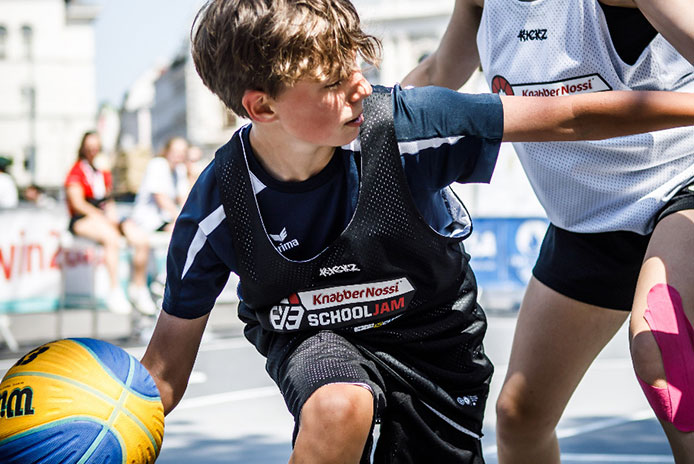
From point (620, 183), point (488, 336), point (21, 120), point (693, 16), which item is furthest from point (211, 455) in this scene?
point (21, 120)

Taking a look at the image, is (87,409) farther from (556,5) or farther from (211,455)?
(211,455)

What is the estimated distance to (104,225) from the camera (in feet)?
32.8

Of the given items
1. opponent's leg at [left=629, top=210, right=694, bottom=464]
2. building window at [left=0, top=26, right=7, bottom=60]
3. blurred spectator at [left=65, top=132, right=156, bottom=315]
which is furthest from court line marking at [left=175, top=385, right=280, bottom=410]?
building window at [left=0, top=26, right=7, bottom=60]

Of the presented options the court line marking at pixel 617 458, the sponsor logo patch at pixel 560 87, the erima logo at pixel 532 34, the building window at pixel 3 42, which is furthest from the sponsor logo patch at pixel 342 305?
the building window at pixel 3 42

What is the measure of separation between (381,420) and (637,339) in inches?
30.3

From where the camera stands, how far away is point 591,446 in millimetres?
5070

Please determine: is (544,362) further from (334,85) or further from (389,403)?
Result: (334,85)

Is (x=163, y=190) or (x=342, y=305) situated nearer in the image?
(x=342, y=305)

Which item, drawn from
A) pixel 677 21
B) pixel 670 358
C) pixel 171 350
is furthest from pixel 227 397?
pixel 677 21

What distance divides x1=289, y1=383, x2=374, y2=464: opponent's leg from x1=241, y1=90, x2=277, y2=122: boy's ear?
72 centimetres

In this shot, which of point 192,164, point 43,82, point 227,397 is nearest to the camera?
point 227,397

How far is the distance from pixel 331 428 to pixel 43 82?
2673 inches

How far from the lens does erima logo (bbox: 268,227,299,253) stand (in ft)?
8.27

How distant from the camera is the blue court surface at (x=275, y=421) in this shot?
4.98 m
